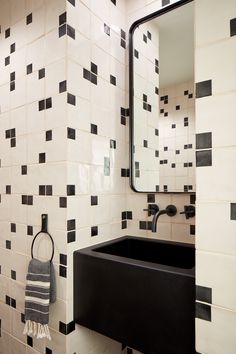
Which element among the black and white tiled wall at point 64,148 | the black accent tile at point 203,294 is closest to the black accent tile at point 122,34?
the black and white tiled wall at point 64,148

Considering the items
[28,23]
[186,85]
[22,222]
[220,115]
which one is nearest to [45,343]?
[22,222]

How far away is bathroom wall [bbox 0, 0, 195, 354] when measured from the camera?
45.3 inches

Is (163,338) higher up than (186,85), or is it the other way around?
(186,85)

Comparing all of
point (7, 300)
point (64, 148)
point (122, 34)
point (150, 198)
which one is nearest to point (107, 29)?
point (122, 34)

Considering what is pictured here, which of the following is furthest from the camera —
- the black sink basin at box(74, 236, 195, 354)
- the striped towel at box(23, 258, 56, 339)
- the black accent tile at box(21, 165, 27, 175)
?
the black accent tile at box(21, 165, 27, 175)

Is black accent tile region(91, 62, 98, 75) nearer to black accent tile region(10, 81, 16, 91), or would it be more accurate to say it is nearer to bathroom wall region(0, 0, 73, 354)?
bathroom wall region(0, 0, 73, 354)

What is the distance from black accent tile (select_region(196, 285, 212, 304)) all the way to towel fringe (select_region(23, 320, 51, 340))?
758mm

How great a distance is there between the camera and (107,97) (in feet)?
4.52

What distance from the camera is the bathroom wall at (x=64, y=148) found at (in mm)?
1150

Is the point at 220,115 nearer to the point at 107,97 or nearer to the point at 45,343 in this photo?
the point at 107,97

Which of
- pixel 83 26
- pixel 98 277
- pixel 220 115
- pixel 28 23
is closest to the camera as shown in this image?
pixel 220 115

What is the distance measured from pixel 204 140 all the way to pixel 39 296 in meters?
1.00

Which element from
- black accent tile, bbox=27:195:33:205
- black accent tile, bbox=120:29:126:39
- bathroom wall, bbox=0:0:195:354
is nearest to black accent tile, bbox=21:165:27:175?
bathroom wall, bbox=0:0:195:354

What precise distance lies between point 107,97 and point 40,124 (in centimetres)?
41
